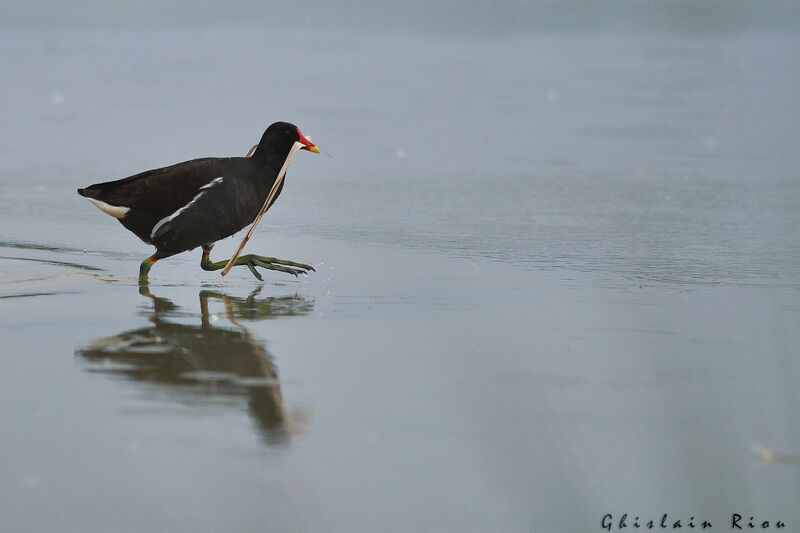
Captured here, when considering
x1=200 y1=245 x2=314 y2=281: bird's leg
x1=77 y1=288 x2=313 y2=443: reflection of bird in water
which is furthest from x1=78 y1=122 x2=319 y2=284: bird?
x1=77 y1=288 x2=313 y2=443: reflection of bird in water

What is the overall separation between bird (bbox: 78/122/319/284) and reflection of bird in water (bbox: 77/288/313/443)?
1058 mm

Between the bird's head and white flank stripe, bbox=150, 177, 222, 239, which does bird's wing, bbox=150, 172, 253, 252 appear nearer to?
white flank stripe, bbox=150, 177, 222, 239

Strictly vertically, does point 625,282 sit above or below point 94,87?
below

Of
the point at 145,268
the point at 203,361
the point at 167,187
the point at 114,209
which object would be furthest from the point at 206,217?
the point at 203,361

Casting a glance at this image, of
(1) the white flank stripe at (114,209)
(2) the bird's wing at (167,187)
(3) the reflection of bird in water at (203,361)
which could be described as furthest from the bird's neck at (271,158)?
(3) the reflection of bird in water at (203,361)

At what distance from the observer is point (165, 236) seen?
623 cm

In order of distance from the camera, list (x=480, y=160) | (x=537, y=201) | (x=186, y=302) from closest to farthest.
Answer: (x=186, y=302)
(x=537, y=201)
(x=480, y=160)

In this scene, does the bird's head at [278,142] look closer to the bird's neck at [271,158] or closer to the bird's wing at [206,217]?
the bird's neck at [271,158]

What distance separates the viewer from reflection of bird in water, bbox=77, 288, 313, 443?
354 centimetres

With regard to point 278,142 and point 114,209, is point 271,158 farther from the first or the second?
point 114,209

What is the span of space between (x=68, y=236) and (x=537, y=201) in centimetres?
354

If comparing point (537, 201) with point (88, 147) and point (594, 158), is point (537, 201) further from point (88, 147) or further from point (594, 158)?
point (88, 147)

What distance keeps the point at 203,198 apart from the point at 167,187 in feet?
0.76

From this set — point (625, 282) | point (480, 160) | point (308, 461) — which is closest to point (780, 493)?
point (308, 461)
